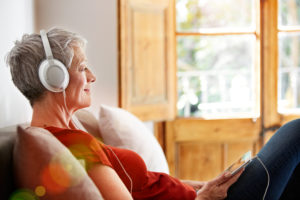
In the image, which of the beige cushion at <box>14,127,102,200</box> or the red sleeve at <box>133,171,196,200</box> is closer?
the beige cushion at <box>14,127,102,200</box>

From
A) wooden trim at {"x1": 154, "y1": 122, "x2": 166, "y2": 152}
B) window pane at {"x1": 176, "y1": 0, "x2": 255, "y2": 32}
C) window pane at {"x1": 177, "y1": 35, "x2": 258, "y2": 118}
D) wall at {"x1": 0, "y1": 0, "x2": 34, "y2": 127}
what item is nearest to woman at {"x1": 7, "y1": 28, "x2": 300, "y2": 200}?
wall at {"x1": 0, "y1": 0, "x2": 34, "y2": 127}

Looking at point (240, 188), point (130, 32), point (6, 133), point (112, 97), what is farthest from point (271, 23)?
point (6, 133)

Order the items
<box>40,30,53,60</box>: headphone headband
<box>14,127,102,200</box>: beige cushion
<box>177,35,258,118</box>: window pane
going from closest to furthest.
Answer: <box>14,127,102,200</box>: beige cushion
<box>40,30,53,60</box>: headphone headband
<box>177,35,258,118</box>: window pane

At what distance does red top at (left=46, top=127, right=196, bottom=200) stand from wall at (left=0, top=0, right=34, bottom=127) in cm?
38

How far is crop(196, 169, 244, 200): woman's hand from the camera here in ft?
4.40

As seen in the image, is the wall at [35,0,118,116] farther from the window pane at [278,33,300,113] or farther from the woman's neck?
the window pane at [278,33,300,113]

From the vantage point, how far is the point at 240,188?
1.41 metres

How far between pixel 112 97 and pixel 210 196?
4.33 feet

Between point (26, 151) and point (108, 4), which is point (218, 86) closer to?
point (108, 4)

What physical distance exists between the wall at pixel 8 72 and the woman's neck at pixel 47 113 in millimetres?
213

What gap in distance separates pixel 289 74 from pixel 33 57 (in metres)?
4.93

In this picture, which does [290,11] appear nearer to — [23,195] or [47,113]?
[47,113]

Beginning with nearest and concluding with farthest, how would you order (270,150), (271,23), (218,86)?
1. (270,150)
2. (271,23)
3. (218,86)

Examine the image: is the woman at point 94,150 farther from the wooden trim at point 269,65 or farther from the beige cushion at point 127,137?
the wooden trim at point 269,65
